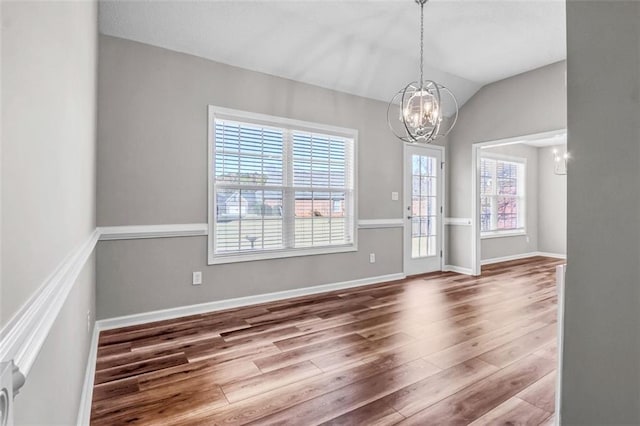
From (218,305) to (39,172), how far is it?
2.96 m

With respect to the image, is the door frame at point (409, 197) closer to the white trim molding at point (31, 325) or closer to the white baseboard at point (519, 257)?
the white baseboard at point (519, 257)

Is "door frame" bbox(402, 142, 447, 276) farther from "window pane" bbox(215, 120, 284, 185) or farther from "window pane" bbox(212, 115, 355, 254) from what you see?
"window pane" bbox(215, 120, 284, 185)

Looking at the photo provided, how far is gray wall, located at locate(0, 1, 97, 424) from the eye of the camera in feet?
2.01

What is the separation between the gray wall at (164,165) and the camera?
9.92 ft

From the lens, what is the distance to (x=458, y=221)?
5.64 metres

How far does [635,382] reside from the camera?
1.58ft

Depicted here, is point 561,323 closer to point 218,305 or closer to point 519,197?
point 218,305

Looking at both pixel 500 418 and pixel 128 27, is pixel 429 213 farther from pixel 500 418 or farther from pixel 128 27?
pixel 128 27

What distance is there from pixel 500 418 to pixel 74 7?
2.76 m

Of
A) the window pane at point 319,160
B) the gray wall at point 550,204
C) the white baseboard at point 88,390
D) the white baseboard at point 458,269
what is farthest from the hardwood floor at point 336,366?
the gray wall at point 550,204

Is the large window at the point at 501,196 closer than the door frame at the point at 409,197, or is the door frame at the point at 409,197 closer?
the door frame at the point at 409,197

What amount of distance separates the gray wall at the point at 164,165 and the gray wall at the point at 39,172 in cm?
188

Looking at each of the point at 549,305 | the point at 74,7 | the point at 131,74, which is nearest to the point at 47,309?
the point at 74,7

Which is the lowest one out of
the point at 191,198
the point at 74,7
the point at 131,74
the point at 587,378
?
the point at 587,378
